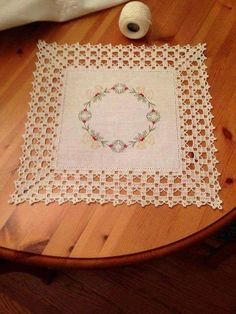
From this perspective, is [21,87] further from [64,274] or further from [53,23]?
[64,274]

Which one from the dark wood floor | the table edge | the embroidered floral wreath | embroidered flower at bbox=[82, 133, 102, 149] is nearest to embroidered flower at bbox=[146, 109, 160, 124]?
the embroidered floral wreath

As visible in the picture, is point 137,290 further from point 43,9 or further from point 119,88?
point 43,9

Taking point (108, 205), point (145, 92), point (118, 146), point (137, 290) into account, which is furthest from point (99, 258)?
point (137, 290)

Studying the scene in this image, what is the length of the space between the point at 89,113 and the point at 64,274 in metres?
0.71

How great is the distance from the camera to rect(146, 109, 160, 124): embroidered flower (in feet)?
2.47

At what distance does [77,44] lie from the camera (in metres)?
0.85

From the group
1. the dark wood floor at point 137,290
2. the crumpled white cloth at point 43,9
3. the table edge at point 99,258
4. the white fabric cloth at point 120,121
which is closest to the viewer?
the table edge at point 99,258

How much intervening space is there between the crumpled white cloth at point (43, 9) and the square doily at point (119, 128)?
73 mm

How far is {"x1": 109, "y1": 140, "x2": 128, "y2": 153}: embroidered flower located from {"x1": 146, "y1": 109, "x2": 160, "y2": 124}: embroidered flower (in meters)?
0.08

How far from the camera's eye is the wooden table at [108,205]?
24.5 inches

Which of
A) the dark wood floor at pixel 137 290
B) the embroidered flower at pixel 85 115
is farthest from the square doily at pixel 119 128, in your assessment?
the dark wood floor at pixel 137 290

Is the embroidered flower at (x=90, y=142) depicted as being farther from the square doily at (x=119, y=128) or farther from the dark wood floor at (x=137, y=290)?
the dark wood floor at (x=137, y=290)

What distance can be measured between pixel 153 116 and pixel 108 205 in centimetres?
22

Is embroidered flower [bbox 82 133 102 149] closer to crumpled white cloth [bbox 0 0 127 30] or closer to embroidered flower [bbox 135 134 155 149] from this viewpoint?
embroidered flower [bbox 135 134 155 149]
